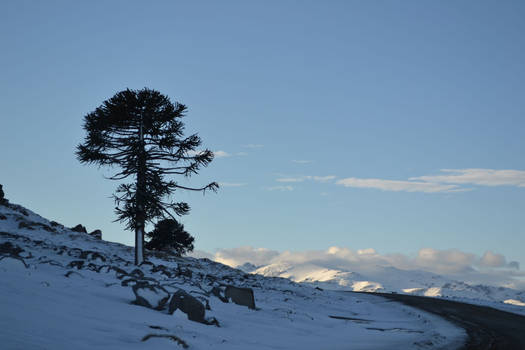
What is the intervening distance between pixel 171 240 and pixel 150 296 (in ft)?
138

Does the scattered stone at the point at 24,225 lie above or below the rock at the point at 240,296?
above

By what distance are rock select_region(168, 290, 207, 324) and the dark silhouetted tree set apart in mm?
40909

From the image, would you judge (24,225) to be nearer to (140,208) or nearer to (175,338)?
(140,208)

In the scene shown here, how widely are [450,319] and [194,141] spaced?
15.8 meters

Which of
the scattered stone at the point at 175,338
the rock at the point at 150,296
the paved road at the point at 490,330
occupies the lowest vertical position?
the paved road at the point at 490,330

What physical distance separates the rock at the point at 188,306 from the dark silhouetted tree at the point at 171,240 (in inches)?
1611

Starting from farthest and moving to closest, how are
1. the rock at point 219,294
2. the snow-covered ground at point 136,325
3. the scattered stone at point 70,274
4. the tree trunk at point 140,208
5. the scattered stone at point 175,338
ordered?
the tree trunk at point 140,208 → the rock at point 219,294 → the scattered stone at point 70,274 → the scattered stone at point 175,338 → the snow-covered ground at point 136,325

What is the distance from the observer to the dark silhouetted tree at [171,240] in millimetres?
49469

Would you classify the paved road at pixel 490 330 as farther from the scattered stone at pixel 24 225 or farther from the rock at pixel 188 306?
the scattered stone at pixel 24 225

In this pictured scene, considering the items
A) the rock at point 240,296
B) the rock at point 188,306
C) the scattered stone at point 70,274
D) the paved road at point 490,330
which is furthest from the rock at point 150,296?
the paved road at point 490,330

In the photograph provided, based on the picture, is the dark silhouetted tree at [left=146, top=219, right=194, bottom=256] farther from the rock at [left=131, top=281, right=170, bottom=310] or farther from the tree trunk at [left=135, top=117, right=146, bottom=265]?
the rock at [left=131, top=281, right=170, bottom=310]

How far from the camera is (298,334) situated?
31.4 feet

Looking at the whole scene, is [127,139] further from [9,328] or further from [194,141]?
[9,328]

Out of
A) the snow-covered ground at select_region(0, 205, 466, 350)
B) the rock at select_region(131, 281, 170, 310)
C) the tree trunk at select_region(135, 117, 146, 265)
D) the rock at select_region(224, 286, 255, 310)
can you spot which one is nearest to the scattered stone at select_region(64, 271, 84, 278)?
the snow-covered ground at select_region(0, 205, 466, 350)
